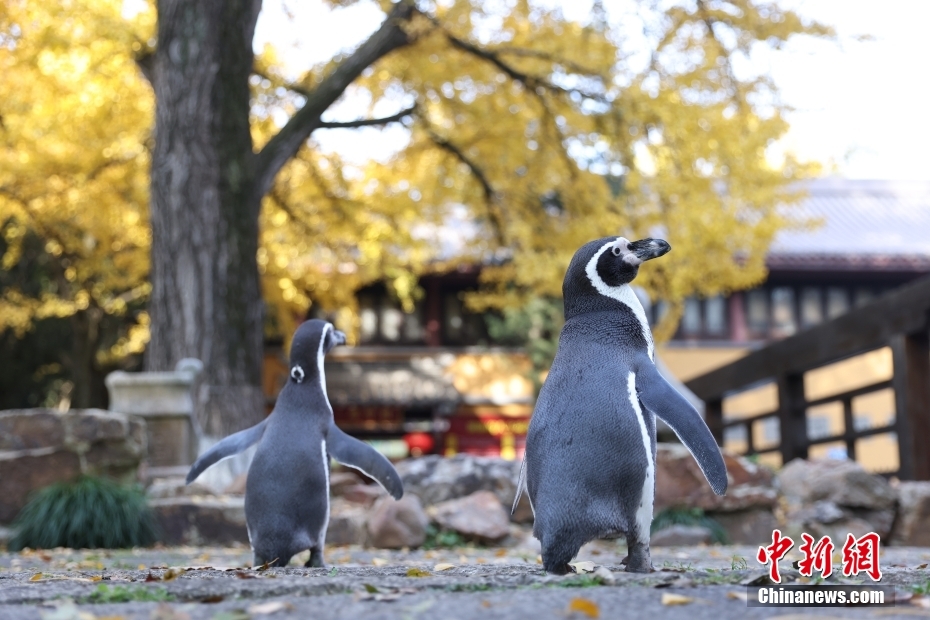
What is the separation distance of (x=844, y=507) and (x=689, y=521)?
4.32ft

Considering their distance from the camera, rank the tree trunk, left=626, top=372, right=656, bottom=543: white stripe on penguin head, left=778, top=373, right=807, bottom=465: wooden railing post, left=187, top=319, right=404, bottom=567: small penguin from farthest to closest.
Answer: left=778, top=373, right=807, bottom=465: wooden railing post, the tree trunk, left=187, top=319, right=404, bottom=567: small penguin, left=626, top=372, right=656, bottom=543: white stripe on penguin head

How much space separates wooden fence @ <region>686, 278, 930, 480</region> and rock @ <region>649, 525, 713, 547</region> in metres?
2.06

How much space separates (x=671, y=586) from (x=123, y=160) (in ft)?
42.2

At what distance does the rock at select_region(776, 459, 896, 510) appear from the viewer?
26.6 feet

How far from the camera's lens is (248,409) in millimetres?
9422

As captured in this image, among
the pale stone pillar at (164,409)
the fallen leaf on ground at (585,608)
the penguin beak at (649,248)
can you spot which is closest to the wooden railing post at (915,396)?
the penguin beak at (649,248)

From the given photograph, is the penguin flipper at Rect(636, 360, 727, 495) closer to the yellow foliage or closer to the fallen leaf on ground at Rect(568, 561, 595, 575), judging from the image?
the fallen leaf on ground at Rect(568, 561, 595, 575)

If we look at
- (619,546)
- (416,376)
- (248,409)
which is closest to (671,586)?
(619,546)

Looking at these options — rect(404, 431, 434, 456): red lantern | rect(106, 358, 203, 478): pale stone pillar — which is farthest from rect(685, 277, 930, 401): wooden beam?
rect(404, 431, 434, 456): red lantern

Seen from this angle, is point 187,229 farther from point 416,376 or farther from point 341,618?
point 416,376

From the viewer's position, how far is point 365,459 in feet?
14.8

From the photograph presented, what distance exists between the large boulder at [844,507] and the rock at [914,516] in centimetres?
8

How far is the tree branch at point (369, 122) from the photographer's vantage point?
440 inches

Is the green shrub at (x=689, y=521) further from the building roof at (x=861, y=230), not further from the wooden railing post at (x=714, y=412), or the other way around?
the building roof at (x=861, y=230)
